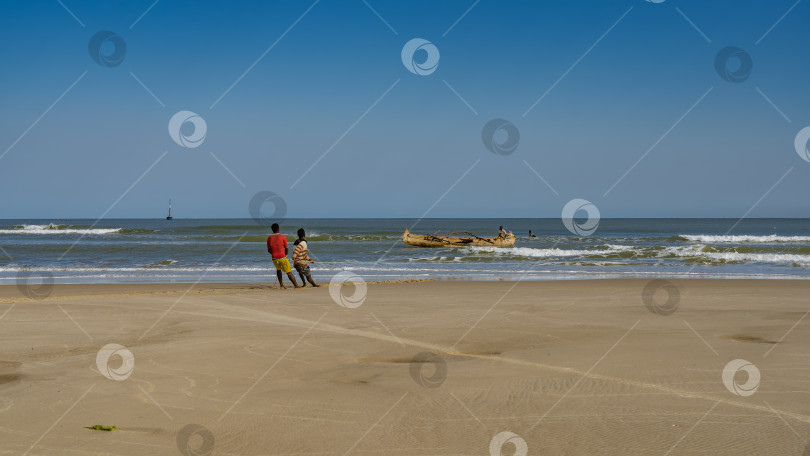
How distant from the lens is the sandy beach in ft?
14.9

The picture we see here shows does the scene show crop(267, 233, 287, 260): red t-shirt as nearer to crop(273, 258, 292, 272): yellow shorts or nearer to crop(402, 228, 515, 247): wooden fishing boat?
crop(273, 258, 292, 272): yellow shorts

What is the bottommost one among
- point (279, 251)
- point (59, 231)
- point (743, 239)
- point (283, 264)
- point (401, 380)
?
point (401, 380)

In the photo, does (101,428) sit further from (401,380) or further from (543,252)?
(543,252)

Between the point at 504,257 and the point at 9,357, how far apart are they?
85.1ft

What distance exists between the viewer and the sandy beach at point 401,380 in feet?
14.9

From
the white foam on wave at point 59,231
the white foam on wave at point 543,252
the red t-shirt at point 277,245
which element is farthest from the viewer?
the white foam on wave at point 59,231

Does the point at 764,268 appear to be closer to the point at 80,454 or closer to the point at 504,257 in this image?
the point at 504,257

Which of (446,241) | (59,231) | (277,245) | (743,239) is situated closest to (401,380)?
(277,245)

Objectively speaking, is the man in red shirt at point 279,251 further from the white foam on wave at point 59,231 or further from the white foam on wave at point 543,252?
the white foam on wave at point 59,231

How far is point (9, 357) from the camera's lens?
7.26m

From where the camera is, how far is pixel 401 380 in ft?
20.5

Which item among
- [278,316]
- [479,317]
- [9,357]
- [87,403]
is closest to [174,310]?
[278,316]

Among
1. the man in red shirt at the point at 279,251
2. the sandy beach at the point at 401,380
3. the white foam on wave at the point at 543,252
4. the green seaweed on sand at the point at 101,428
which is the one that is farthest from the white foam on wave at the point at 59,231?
the green seaweed on sand at the point at 101,428

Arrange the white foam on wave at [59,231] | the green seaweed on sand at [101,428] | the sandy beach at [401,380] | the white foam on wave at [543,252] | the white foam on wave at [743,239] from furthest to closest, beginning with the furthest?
the white foam on wave at [59,231] < the white foam on wave at [743,239] < the white foam on wave at [543,252] < the green seaweed on sand at [101,428] < the sandy beach at [401,380]
